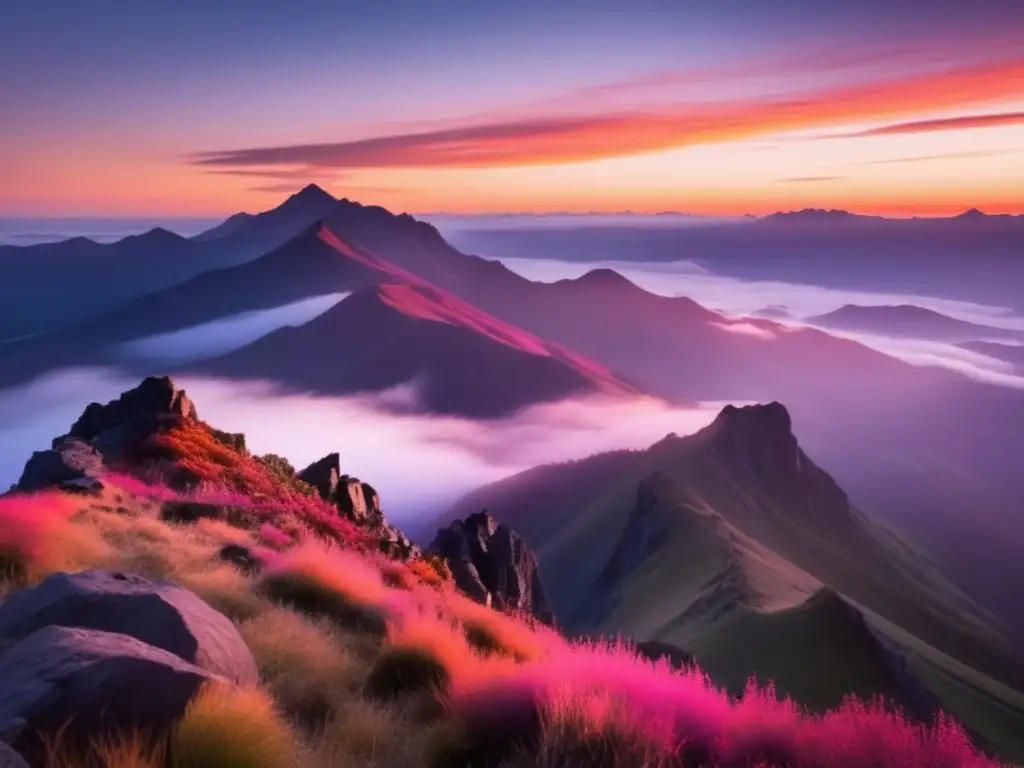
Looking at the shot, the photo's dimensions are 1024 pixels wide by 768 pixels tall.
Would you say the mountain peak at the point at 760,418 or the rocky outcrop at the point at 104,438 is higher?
the rocky outcrop at the point at 104,438

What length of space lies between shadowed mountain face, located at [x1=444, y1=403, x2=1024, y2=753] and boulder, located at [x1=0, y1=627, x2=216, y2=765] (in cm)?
6260

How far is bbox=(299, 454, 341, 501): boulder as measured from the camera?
1243 inches

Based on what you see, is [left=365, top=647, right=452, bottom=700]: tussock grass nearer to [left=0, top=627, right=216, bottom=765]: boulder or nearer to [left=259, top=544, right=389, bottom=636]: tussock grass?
[left=259, top=544, right=389, bottom=636]: tussock grass

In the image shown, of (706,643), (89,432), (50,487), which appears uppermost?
(50,487)

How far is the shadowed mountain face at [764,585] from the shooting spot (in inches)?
2662

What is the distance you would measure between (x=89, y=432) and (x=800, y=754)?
120ft

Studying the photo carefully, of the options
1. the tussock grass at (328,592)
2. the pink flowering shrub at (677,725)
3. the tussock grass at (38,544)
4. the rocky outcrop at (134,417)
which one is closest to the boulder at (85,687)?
the pink flowering shrub at (677,725)

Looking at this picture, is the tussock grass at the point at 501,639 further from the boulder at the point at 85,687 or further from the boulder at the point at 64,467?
the boulder at the point at 64,467

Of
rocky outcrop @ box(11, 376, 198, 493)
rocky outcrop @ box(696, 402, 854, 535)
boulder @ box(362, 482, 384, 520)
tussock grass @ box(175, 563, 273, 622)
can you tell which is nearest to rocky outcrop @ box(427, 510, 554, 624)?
boulder @ box(362, 482, 384, 520)

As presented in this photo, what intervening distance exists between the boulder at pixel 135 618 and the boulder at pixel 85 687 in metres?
0.67

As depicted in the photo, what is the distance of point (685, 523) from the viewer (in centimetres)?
12525

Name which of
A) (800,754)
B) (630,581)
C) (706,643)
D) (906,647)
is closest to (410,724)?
(800,754)

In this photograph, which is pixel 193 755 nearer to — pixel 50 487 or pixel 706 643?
pixel 50 487

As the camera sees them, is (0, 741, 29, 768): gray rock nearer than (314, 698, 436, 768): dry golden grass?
Yes
